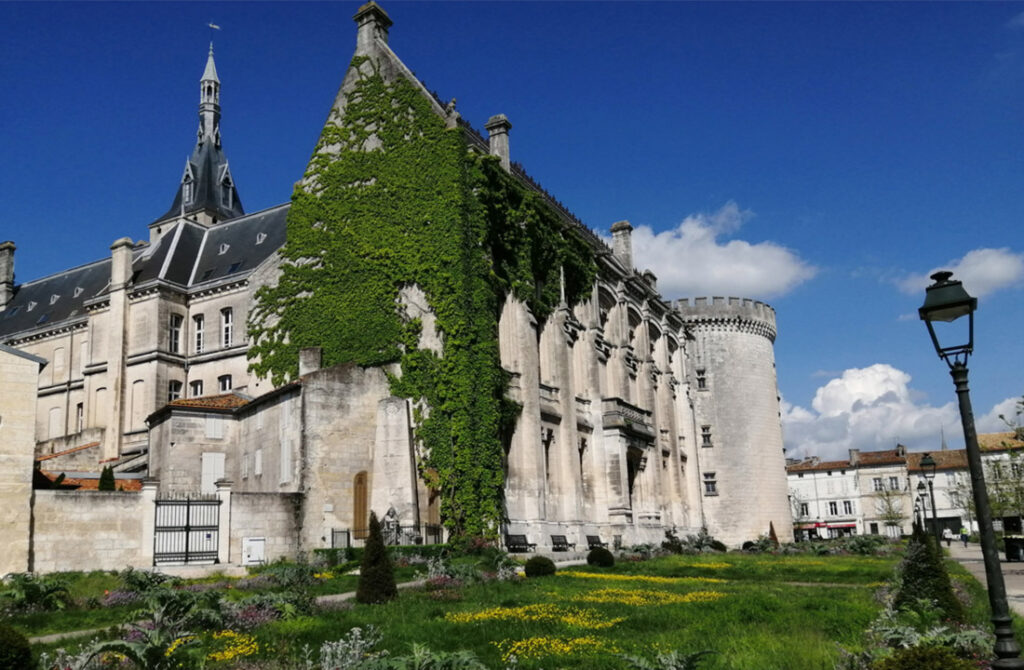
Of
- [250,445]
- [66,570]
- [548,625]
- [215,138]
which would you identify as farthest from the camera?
[215,138]

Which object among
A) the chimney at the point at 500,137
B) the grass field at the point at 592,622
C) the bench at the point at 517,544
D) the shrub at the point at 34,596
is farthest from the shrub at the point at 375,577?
the chimney at the point at 500,137

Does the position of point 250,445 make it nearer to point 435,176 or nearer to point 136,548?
point 136,548

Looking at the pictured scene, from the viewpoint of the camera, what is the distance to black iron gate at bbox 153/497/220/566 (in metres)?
26.3

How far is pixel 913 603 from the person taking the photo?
678 inches

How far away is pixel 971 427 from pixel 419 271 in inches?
1105

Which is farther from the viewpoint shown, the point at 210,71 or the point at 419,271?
the point at 210,71

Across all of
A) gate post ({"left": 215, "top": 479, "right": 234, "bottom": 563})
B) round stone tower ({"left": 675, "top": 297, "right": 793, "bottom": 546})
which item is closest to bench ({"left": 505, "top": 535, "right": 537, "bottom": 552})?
gate post ({"left": 215, "top": 479, "right": 234, "bottom": 563})

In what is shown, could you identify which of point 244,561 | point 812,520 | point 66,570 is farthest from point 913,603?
point 812,520

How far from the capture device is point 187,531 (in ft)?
87.8

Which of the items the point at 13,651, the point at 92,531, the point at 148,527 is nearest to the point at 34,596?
the point at 92,531

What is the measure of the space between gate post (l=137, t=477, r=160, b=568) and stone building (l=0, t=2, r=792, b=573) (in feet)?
0.75

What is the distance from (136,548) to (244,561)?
3.35m

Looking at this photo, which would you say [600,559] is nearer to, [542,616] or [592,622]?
[542,616]

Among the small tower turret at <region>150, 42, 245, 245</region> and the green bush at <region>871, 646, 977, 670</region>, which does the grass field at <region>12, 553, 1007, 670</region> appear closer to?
the green bush at <region>871, 646, 977, 670</region>
